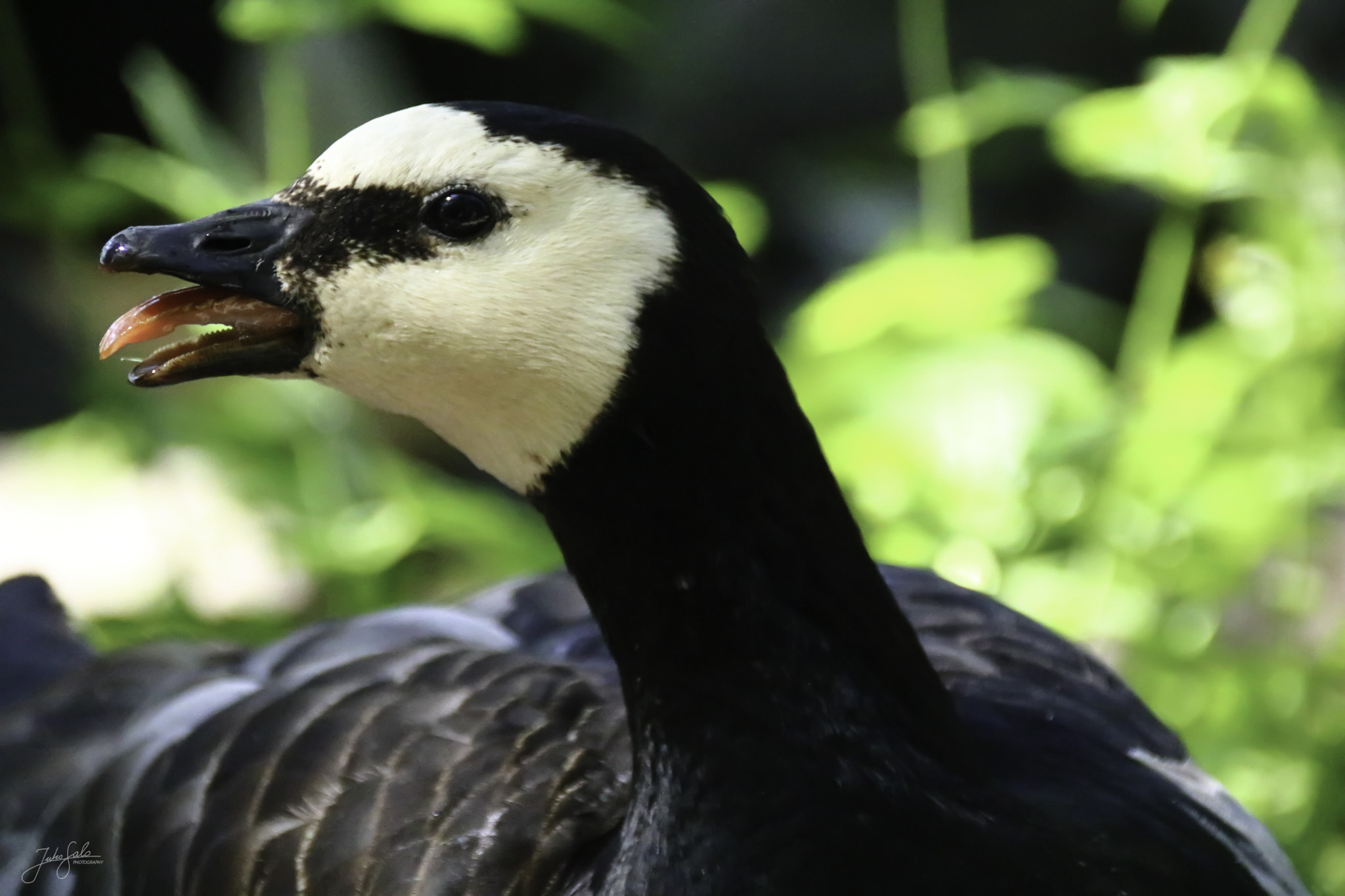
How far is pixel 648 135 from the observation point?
554cm

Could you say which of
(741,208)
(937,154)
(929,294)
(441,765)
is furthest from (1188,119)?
(441,765)

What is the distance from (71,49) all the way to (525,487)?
569 cm

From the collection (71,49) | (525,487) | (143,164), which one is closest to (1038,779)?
(525,487)

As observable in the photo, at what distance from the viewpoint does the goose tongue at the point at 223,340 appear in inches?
58.3

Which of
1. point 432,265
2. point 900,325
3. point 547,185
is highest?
point 900,325

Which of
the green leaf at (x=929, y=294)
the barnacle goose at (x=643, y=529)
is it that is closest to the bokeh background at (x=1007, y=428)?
the green leaf at (x=929, y=294)

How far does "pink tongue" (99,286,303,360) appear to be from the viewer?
1.48 m

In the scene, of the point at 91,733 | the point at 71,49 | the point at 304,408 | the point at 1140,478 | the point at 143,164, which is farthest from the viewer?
the point at 71,49

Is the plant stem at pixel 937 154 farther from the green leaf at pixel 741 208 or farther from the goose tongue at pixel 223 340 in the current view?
the goose tongue at pixel 223 340

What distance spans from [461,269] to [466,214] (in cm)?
6

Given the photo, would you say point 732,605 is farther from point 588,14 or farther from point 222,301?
point 588,14

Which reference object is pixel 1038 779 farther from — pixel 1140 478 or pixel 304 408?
pixel 304 408

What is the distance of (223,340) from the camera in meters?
1.50

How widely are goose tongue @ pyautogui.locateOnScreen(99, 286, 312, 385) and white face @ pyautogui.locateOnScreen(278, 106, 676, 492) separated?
0.15ft
